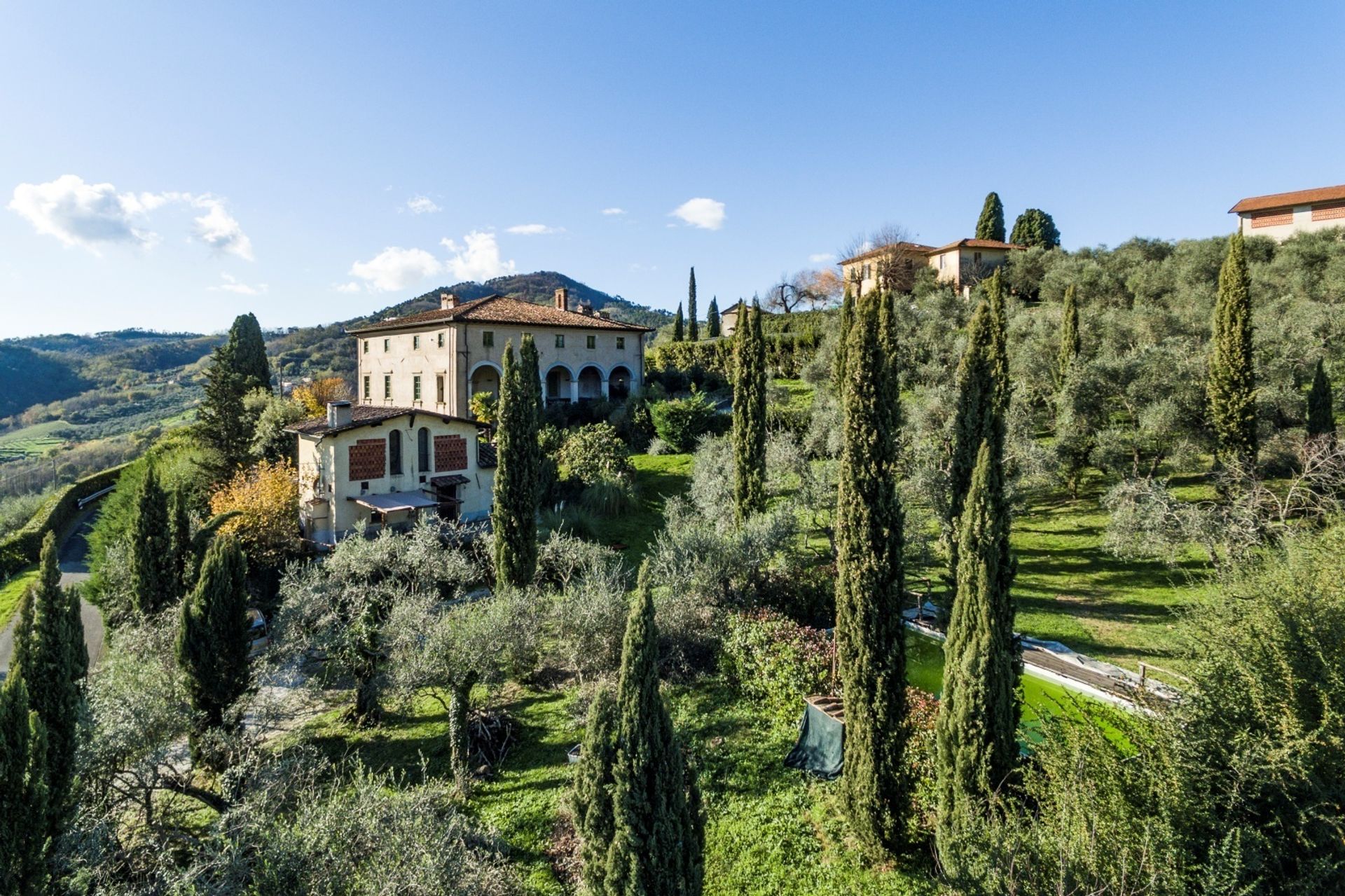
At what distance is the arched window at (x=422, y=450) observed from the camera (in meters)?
25.1

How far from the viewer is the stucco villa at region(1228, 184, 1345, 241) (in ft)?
127

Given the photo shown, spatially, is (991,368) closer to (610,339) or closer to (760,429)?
(760,429)

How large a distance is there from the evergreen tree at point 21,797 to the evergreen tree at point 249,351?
3511 cm

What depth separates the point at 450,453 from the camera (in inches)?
1027

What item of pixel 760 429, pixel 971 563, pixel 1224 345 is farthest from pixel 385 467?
pixel 1224 345

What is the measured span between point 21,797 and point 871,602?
992cm

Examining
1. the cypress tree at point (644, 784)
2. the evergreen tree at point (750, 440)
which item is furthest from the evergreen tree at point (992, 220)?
the cypress tree at point (644, 784)

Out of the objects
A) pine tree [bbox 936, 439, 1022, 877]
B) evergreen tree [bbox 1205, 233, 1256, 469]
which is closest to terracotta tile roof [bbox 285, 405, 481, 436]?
pine tree [bbox 936, 439, 1022, 877]

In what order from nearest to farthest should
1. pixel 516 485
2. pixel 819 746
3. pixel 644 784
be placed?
1. pixel 644 784
2. pixel 819 746
3. pixel 516 485

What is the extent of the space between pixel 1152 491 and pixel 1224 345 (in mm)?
6972

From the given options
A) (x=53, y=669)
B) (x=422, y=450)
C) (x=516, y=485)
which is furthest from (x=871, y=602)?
(x=422, y=450)

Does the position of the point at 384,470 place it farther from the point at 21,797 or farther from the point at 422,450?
the point at 21,797

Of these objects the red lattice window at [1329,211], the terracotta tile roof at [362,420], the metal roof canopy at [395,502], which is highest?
the red lattice window at [1329,211]

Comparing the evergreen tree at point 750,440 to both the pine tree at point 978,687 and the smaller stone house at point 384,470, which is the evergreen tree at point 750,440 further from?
the pine tree at point 978,687
